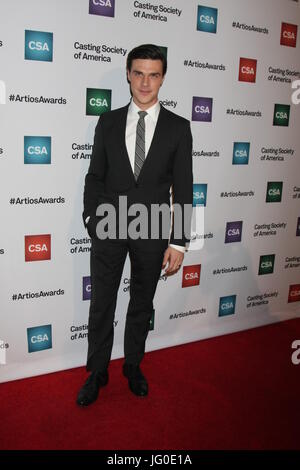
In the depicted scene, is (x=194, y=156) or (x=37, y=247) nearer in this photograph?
(x=37, y=247)

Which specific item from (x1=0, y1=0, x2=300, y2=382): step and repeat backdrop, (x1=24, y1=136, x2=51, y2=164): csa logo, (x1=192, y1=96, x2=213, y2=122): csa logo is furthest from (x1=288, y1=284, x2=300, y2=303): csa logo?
(x1=24, y1=136, x2=51, y2=164): csa logo

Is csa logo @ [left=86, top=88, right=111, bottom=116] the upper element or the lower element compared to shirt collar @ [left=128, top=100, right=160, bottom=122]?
upper

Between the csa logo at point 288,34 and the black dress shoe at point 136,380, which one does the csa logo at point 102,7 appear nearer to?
the csa logo at point 288,34

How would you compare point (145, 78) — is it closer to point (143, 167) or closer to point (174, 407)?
point (143, 167)

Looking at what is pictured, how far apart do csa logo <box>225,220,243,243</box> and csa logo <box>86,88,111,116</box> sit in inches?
54.0

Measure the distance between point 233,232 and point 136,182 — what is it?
1359 mm

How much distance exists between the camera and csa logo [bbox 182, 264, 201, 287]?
10.3 feet

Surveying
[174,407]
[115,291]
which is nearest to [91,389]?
[174,407]

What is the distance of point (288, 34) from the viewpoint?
124 inches

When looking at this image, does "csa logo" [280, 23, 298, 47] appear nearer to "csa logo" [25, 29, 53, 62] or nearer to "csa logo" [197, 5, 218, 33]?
"csa logo" [197, 5, 218, 33]

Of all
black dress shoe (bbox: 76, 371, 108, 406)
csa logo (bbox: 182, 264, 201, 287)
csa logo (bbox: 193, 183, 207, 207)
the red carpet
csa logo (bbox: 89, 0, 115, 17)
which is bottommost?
the red carpet

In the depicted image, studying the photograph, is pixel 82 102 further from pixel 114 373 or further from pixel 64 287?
pixel 114 373
